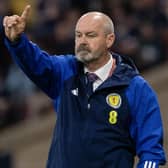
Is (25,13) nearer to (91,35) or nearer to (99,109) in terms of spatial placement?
(91,35)

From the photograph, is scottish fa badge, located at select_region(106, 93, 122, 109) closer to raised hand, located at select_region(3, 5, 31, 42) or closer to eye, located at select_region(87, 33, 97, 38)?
eye, located at select_region(87, 33, 97, 38)

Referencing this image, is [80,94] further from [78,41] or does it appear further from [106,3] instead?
[106,3]

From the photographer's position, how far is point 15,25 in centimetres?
632

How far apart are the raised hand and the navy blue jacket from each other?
0.07m

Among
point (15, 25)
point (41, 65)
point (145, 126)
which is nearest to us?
point (15, 25)

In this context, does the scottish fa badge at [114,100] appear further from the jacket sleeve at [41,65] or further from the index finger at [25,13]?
the index finger at [25,13]

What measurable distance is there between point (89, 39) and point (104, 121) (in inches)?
20.2

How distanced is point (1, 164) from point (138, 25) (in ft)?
8.56

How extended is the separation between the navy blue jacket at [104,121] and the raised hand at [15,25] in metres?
0.07

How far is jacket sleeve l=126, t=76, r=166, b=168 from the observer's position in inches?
254

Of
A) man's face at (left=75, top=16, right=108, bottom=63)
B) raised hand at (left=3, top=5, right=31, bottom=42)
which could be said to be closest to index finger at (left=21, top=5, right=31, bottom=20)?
raised hand at (left=3, top=5, right=31, bottom=42)

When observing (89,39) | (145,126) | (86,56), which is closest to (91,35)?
(89,39)

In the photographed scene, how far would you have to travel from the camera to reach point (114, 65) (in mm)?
6707

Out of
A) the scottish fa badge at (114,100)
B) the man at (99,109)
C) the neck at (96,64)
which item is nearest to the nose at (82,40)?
the man at (99,109)
